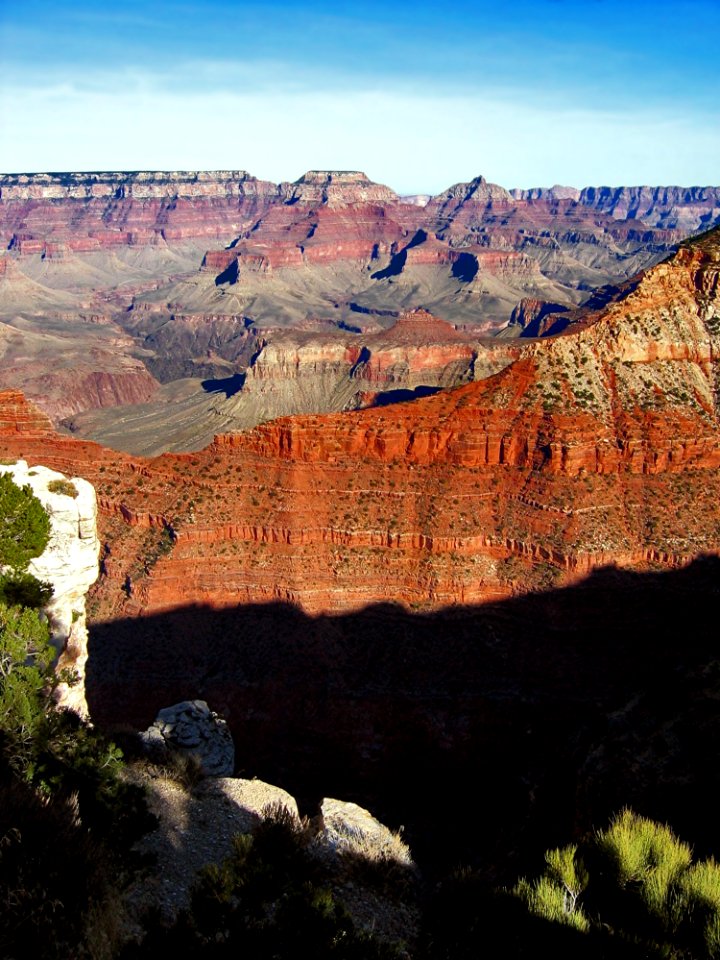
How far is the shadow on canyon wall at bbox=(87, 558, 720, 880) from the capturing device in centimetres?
3634

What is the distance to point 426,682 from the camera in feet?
142

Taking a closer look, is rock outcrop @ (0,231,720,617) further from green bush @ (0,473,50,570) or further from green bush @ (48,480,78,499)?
green bush @ (0,473,50,570)

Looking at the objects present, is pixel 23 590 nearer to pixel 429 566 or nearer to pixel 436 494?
pixel 429 566

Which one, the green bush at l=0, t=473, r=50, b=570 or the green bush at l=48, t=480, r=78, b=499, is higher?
the green bush at l=48, t=480, r=78, b=499

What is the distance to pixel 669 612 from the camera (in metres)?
45.0

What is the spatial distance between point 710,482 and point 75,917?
4740 cm

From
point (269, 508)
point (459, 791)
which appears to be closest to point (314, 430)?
point (269, 508)

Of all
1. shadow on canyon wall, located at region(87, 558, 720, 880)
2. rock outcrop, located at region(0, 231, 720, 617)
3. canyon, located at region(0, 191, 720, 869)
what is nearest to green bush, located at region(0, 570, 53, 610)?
shadow on canyon wall, located at region(87, 558, 720, 880)

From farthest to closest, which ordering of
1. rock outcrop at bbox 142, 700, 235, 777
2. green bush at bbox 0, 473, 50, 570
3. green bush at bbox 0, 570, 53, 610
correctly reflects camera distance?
rock outcrop at bbox 142, 700, 235, 777
green bush at bbox 0, 473, 50, 570
green bush at bbox 0, 570, 53, 610

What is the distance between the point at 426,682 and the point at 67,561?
23.6m

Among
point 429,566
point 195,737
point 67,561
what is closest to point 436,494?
point 429,566

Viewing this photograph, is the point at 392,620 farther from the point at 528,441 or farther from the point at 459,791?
the point at 528,441

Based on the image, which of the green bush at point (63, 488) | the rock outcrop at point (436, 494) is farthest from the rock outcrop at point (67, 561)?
the rock outcrop at point (436, 494)

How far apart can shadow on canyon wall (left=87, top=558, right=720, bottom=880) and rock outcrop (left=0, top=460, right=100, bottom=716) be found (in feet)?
28.2
